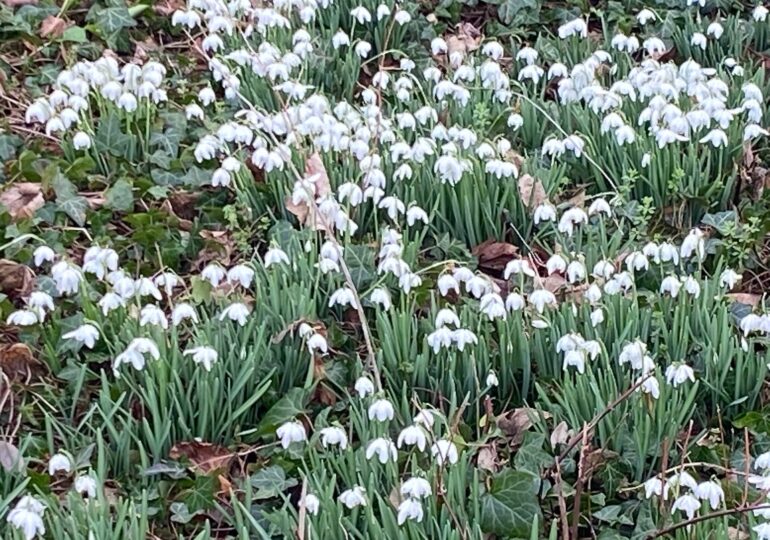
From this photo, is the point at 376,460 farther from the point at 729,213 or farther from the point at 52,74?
the point at 52,74

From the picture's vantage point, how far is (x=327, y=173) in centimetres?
300

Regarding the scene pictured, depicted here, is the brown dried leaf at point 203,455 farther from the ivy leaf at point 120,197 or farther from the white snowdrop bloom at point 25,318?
the ivy leaf at point 120,197

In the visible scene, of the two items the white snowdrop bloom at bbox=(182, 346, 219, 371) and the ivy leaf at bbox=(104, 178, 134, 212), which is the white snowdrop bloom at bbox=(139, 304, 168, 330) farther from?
the ivy leaf at bbox=(104, 178, 134, 212)

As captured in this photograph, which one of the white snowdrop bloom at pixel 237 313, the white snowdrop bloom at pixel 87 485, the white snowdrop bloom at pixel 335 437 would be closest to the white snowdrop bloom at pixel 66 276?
the white snowdrop bloom at pixel 237 313

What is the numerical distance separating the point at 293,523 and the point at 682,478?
672 mm

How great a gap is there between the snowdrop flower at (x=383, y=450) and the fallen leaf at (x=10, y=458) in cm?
65

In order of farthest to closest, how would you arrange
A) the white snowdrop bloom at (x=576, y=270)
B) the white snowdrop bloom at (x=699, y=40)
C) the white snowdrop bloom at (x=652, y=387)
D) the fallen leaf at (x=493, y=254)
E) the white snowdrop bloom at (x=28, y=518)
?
the white snowdrop bloom at (x=699, y=40)
the fallen leaf at (x=493, y=254)
the white snowdrop bloom at (x=576, y=270)
the white snowdrop bloom at (x=652, y=387)
the white snowdrop bloom at (x=28, y=518)

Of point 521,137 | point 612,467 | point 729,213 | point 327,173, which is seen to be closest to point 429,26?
point 521,137

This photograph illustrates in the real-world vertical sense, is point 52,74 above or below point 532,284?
above

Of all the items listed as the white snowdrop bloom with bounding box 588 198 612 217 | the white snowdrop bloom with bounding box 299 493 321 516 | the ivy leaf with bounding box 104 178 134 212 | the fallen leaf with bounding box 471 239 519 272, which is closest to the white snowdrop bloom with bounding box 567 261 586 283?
the white snowdrop bloom with bounding box 588 198 612 217

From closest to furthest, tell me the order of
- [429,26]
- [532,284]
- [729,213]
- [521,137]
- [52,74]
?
[532,284] → [729,213] → [521,137] → [52,74] → [429,26]

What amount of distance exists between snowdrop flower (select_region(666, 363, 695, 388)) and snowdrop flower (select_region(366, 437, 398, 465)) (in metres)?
0.59

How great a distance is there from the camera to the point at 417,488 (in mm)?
1818

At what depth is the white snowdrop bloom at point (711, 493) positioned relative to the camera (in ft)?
5.92
